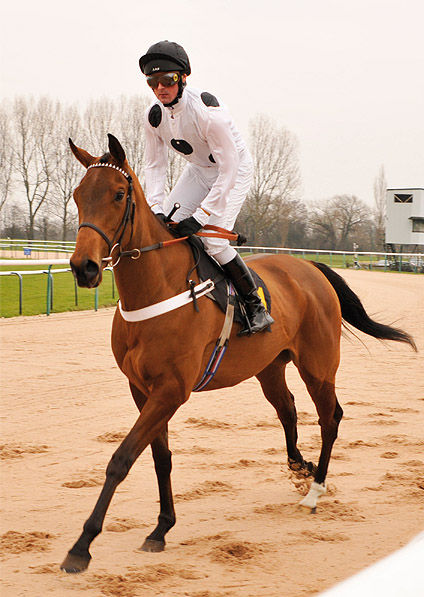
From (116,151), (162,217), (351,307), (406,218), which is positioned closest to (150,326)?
(162,217)

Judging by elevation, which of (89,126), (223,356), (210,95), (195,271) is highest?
(89,126)

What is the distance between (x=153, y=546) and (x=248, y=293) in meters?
1.52

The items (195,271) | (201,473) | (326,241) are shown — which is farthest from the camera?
(326,241)

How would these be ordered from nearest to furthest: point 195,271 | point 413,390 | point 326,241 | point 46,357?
1. point 195,271
2. point 413,390
3. point 46,357
4. point 326,241

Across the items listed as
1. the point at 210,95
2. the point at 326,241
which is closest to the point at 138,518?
the point at 210,95

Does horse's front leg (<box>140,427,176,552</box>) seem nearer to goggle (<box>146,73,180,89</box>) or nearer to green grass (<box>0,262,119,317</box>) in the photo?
goggle (<box>146,73,180,89</box>)

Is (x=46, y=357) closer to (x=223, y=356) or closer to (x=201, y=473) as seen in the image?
(x=201, y=473)

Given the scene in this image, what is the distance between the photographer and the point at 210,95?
4.09 meters

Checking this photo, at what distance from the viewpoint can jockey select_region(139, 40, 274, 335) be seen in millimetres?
3900

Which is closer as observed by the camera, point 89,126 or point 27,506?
point 27,506

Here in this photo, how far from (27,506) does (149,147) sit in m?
2.29

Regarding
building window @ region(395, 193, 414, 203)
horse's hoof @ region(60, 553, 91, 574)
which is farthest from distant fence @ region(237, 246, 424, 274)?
horse's hoof @ region(60, 553, 91, 574)

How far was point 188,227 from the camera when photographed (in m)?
3.98

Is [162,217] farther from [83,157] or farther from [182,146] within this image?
[83,157]
